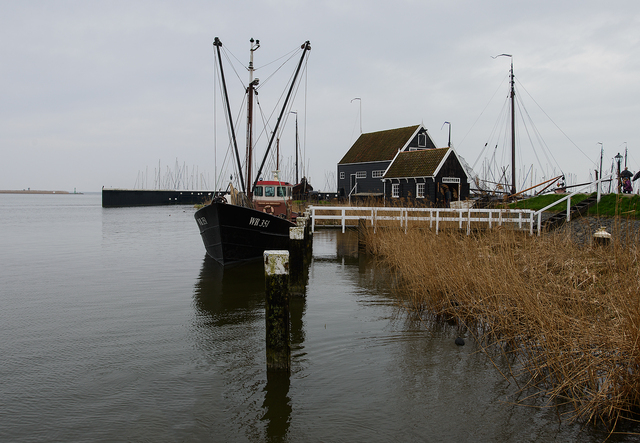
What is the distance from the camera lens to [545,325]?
5.50 meters

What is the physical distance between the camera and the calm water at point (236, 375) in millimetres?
4863

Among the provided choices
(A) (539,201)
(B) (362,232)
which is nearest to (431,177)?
(A) (539,201)

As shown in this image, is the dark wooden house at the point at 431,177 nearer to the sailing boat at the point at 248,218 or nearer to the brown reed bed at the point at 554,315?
the sailing boat at the point at 248,218

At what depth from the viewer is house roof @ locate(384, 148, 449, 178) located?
118 ft

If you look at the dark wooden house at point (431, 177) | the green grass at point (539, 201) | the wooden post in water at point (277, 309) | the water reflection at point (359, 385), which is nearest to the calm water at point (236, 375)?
the water reflection at point (359, 385)

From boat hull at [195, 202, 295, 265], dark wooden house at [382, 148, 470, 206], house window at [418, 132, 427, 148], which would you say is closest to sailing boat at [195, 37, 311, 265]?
boat hull at [195, 202, 295, 265]

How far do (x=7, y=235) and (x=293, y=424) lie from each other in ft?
99.2

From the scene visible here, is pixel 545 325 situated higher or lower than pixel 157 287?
higher

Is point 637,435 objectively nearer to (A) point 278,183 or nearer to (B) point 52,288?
(B) point 52,288

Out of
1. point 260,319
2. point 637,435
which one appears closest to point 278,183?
point 260,319

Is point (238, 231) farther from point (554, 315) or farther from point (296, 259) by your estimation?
point (554, 315)

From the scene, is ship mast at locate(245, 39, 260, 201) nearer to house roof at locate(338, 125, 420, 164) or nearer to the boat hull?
the boat hull

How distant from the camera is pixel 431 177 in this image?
35.7 meters

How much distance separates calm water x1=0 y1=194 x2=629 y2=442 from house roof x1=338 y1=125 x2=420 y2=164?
108ft
